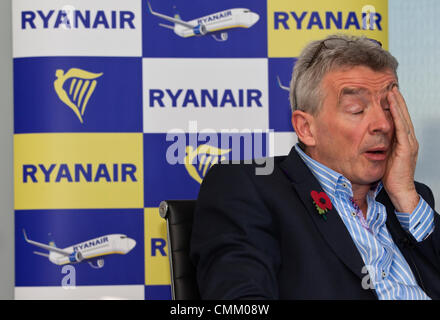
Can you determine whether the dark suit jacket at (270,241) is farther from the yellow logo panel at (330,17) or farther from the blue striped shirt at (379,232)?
the yellow logo panel at (330,17)

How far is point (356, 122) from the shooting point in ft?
4.40

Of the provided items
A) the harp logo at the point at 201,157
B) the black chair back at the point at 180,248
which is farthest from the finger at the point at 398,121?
the harp logo at the point at 201,157

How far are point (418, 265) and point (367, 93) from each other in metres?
0.49

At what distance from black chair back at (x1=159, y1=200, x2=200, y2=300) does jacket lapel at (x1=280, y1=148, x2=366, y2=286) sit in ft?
1.01

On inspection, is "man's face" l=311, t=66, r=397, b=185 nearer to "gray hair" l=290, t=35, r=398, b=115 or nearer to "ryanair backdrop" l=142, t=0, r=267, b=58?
"gray hair" l=290, t=35, r=398, b=115

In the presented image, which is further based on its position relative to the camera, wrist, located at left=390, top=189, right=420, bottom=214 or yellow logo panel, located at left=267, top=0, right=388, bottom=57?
yellow logo panel, located at left=267, top=0, right=388, bottom=57

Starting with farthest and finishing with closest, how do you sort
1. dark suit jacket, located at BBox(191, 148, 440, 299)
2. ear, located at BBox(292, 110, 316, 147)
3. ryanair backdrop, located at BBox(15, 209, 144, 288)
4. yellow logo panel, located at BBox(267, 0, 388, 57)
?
yellow logo panel, located at BBox(267, 0, 388, 57), ryanair backdrop, located at BBox(15, 209, 144, 288), ear, located at BBox(292, 110, 316, 147), dark suit jacket, located at BBox(191, 148, 440, 299)

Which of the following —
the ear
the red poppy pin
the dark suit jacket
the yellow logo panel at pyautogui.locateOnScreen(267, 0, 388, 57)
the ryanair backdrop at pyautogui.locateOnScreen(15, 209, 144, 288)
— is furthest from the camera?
the yellow logo panel at pyautogui.locateOnScreen(267, 0, 388, 57)

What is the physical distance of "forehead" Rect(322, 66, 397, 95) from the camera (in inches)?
52.4

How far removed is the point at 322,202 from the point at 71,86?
1.35 m

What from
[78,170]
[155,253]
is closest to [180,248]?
[155,253]

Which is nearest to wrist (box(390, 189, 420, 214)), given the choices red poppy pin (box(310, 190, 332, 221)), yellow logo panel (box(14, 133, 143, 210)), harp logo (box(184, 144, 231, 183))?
red poppy pin (box(310, 190, 332, 221))

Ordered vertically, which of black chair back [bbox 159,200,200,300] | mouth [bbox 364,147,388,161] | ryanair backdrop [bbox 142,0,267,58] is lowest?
black chair back [bbox 159,200,200,300]

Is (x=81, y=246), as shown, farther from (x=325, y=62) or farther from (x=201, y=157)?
(x=325, y=62)
